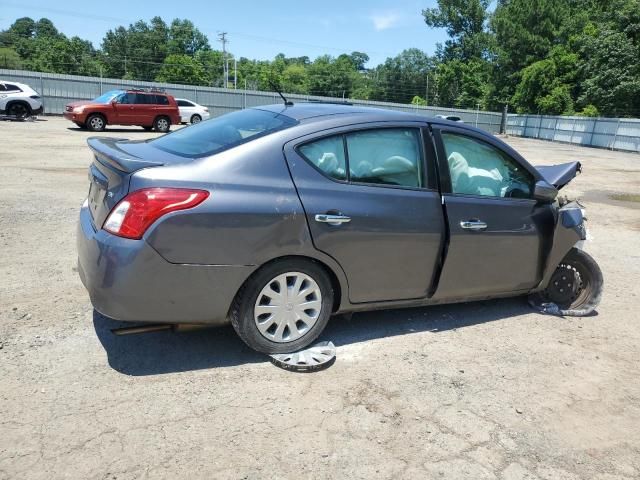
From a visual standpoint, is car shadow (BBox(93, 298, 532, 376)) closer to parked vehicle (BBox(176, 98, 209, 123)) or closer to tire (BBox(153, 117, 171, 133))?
tire (BBox(153, 117, 171, 133))

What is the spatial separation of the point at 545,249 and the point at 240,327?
2.62 meters

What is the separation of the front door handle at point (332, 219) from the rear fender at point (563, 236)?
2.02 m

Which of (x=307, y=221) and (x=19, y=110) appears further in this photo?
(x=19, y=110)

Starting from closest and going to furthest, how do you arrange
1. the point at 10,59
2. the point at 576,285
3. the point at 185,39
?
1. the point at 576,285
2. the point at 10,59
3. the point at 185,39

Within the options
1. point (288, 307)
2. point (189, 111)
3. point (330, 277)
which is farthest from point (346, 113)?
point (189, 111)

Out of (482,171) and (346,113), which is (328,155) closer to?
(346,113)

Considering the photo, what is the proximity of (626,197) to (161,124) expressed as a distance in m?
17.9

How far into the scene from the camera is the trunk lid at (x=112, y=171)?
310 centimetres

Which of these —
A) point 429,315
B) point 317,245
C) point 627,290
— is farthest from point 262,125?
point 627,290

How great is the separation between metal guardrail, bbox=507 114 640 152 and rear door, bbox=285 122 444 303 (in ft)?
115

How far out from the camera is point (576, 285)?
4.83 m

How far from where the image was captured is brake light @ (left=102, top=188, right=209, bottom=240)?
2.98 m

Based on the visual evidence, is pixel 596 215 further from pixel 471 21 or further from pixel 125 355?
pixel 471 21

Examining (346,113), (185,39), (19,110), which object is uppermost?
(185,39)
